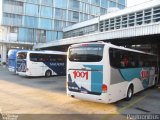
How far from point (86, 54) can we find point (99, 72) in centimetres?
108

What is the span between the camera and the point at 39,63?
79.4 feet

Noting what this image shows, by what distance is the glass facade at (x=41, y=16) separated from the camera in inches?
2283

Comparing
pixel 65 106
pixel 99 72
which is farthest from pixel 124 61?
pixel 65 106

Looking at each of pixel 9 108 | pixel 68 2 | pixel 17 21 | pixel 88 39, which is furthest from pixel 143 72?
pixel 68 2

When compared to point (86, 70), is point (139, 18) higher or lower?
higher

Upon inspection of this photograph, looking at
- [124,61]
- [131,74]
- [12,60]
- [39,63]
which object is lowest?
[131,74]

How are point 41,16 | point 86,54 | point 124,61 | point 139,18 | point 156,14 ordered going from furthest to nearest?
point 41,16
point 139,18
point 156,14
point 124,61
point 86,54

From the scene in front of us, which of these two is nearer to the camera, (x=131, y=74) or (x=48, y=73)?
(x=131, y=74)

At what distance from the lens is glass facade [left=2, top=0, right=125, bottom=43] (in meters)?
58.0

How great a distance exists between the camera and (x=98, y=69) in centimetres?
1055

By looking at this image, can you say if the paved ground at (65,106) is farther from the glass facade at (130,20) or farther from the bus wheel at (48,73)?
the glass facade at (130,20)

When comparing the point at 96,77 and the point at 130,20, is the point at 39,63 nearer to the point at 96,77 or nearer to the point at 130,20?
the point at 96,77

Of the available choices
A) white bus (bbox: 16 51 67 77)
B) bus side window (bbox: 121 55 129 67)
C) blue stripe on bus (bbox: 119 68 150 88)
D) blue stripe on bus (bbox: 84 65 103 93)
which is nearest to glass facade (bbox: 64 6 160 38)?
white bus (bbox: 16 51 67 77)

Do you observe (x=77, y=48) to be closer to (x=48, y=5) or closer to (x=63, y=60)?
(x=63, y=60)
